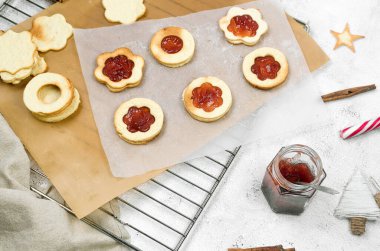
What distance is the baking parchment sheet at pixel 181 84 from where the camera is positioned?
1.29 metres

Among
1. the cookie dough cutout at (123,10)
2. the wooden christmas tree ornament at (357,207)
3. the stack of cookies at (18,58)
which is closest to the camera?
the wooden christmas tree ornament at (357,207)

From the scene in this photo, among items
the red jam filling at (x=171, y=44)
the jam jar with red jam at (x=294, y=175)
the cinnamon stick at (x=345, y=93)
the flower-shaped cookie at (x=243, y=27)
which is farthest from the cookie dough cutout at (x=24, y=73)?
the cinnamon stick at (x=345, y=93)

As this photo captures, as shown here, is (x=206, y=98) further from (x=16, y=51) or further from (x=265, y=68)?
(x=16, y=51)

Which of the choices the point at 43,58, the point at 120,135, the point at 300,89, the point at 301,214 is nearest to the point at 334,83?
the point at 300,89

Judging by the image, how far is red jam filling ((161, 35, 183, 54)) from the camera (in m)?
1.39

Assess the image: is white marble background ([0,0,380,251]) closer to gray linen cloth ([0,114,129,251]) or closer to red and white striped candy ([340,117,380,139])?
red and white striped candy ([340,117,380,139])

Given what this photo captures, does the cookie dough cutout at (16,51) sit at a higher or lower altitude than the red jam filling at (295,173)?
lower

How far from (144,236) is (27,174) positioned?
310 millimetres

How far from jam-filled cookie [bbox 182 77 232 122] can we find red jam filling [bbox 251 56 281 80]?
94 mm

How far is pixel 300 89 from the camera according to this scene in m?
1.38

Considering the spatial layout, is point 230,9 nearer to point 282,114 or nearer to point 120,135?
point 282,114

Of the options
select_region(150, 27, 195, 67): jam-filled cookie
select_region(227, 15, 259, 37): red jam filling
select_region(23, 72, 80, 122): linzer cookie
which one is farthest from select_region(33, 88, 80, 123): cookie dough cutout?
select_region(227, 15, 259, 37): red jam filling

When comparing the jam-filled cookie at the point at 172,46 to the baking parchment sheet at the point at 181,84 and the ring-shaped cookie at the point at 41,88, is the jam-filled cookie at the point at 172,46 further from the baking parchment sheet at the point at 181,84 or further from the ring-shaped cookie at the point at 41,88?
the ring-shaped cookie at the point at 41,88

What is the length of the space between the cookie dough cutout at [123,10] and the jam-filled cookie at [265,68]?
331 millimetres
